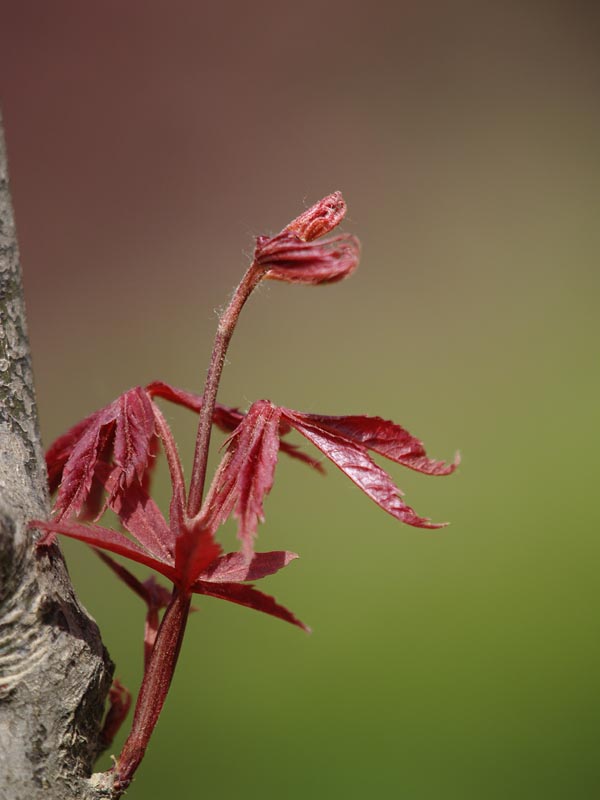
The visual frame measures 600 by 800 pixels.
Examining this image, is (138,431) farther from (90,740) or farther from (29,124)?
(29,124)

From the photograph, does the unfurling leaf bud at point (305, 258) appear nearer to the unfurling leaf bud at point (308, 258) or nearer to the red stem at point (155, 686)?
the unfurling leaf bud at point (308, 258)

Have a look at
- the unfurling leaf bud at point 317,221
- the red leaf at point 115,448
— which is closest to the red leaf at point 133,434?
the red leaf at point 115,448

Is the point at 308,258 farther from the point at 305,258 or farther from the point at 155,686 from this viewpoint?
the point at 155,686

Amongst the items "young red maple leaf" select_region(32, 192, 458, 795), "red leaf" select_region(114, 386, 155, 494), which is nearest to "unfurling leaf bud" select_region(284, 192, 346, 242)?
"young red maple leaf" select_region(32, 192, 458, 795)

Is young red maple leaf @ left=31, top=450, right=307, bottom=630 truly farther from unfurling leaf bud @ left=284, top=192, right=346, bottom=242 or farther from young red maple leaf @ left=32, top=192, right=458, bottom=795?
unfurling leaf bud @ left=284, top=192, right=346, bottom=242

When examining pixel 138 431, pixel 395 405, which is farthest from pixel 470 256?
pixel 138 431

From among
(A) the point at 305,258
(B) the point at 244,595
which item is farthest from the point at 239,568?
(A) the point at 305,258

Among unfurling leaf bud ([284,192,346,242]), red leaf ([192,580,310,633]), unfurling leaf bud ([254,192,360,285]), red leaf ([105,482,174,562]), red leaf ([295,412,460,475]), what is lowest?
red leaf ([192,580,310,633])
